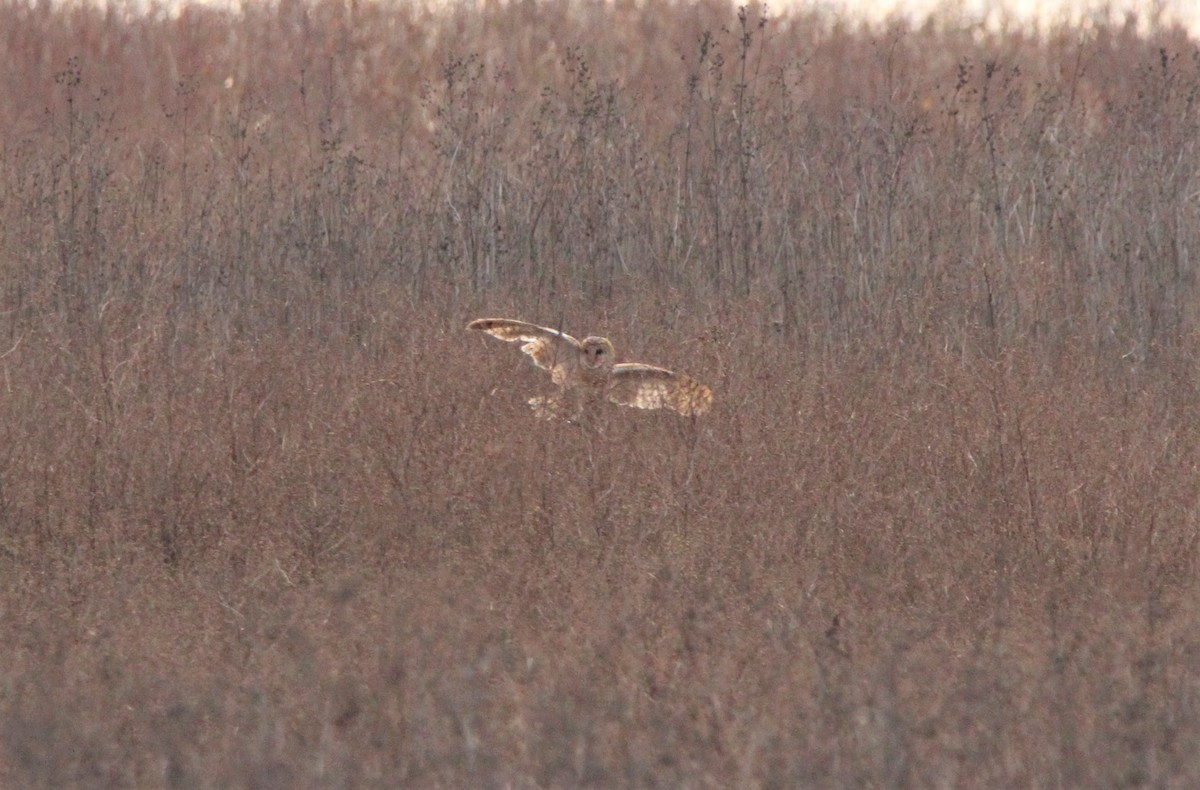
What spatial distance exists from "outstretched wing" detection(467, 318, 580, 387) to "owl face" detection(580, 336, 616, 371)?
0.15 ft

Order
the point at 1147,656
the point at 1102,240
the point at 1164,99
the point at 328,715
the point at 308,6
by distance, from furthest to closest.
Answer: the point at 308,6 < the point at 1164,99 < the point at 1102,240 < the point at 1147,656 < the point at 328,715

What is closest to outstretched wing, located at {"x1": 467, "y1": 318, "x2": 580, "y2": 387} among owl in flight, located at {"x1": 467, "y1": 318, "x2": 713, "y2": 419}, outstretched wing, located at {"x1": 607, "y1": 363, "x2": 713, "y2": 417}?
owl in flight, located at {"x1": 467, "y1": 318, "x2": 713, "y2": 419}

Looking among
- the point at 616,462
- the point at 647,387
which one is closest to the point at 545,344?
the point at 647,387

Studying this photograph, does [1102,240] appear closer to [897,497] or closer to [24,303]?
[897,497]

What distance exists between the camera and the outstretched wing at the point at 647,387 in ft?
18.0

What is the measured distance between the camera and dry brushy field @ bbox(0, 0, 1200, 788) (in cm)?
304

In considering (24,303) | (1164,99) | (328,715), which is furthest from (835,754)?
(1164,99)

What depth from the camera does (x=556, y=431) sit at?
523 centimetres

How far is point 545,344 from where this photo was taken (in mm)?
5660

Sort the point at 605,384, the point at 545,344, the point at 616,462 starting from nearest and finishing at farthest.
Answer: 1. the point at 616,462
2. the point at 605,384
3. the point at 545,344

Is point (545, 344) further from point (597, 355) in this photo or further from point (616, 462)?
point (616, 462)

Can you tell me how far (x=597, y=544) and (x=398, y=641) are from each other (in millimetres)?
1066

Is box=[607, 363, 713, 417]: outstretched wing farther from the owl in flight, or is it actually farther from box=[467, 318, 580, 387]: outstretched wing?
box=[467, 318, 580, 387]: outstretched wing

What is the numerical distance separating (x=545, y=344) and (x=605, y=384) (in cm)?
31
